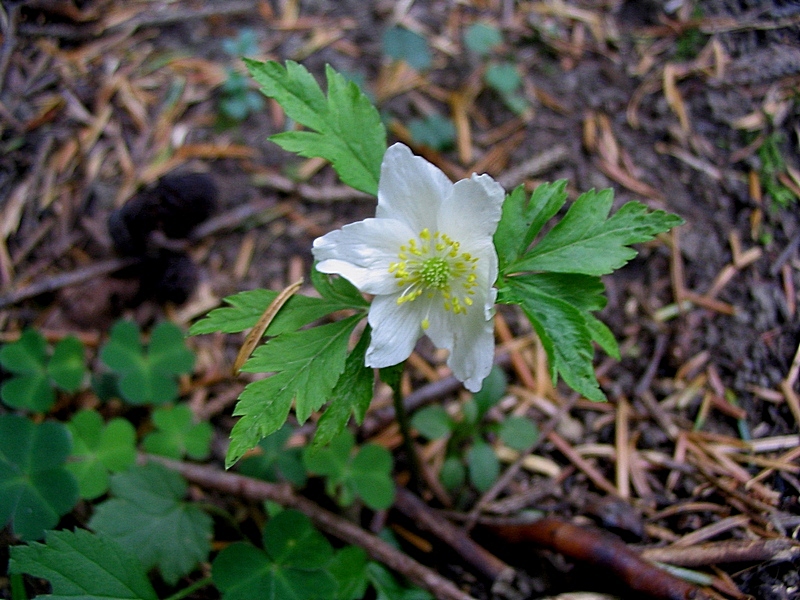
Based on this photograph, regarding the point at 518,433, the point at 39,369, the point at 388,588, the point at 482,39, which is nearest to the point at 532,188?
the point at 482,39

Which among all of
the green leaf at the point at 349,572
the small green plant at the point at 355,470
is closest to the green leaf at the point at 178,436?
the small green plant at the point at 355,470

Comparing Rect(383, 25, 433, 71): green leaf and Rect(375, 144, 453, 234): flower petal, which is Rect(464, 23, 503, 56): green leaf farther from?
Answer: Rect(375, 144, 453, 234): flower petal

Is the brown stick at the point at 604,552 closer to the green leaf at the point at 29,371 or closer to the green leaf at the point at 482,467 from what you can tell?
the green leaf at the point at 482,467

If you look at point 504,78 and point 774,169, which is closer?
point 774,169

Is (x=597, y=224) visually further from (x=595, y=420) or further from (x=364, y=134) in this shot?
(x=595, y=420)

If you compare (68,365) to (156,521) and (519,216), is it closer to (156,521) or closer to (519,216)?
(156,521)

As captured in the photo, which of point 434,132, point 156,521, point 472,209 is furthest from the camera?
point 434,132

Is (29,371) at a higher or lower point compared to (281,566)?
higher
